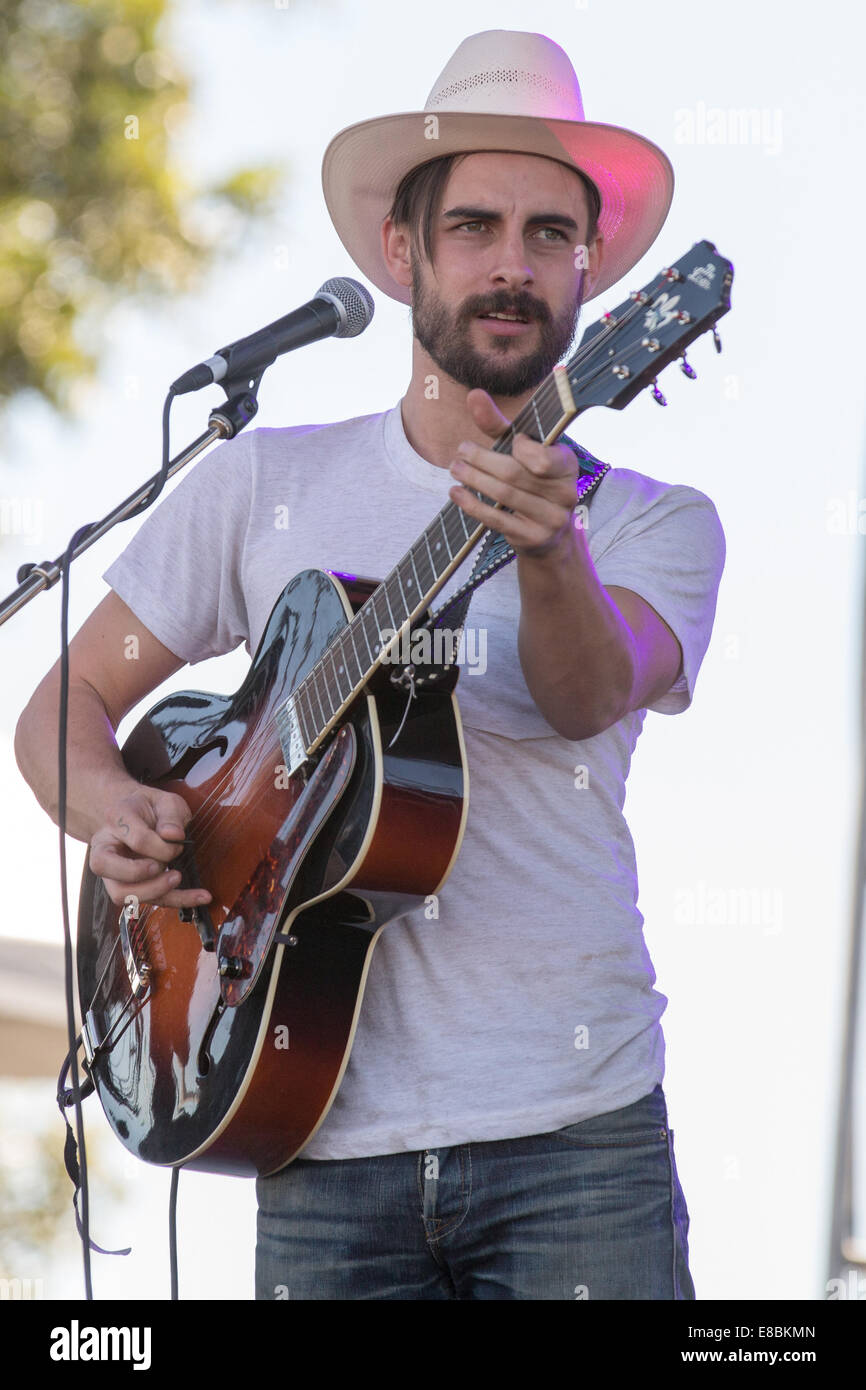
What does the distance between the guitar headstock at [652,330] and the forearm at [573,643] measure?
16 cm

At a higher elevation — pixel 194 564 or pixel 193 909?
pixel 194 564

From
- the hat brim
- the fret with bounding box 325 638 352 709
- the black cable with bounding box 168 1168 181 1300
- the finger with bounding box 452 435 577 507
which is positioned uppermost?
the hat brim

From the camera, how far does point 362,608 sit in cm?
194

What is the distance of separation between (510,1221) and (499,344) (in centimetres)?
115

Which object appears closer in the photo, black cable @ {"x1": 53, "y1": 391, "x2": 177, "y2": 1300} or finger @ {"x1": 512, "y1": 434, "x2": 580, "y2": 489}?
finger @ {"x1": 512, "y1": 434, "x2": 580, "y2": 489}

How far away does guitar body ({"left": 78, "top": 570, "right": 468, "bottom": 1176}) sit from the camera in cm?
184

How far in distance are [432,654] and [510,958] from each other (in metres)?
0.39

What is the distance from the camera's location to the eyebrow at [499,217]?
7.10 ft

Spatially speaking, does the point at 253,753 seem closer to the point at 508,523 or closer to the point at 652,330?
the point at 508,523

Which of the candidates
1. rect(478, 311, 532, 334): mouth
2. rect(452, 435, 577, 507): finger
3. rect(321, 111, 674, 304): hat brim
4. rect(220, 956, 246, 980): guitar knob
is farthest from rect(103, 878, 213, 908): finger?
rect(321, 111, 674, 304): hat brim

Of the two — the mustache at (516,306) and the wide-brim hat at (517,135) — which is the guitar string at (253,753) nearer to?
the mustache at (516,306)

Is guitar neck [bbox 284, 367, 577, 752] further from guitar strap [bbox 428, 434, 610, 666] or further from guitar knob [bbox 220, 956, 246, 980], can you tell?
guitar knob [bbox 220, 956, 246, 980]

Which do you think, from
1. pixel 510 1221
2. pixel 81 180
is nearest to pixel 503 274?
pixel 510 1221

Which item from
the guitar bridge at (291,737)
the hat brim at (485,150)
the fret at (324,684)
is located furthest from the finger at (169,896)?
the hat brim at (485,150)
